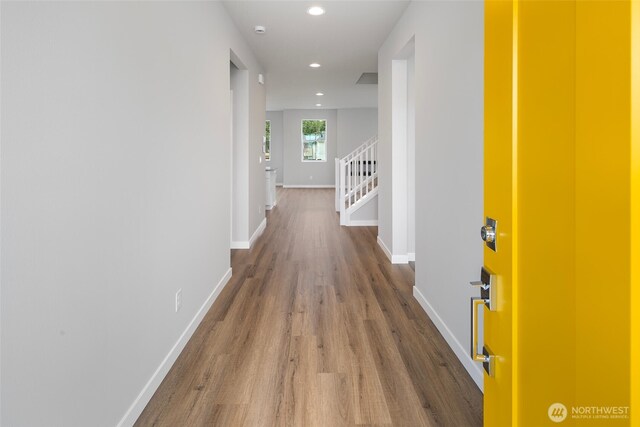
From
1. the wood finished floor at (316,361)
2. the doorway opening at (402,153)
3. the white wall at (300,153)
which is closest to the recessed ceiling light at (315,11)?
the doorway opening at (402,153)

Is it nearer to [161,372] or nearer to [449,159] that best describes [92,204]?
[161,372]

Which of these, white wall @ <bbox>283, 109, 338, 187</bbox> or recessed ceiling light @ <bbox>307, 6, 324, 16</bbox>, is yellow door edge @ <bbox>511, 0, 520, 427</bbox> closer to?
recessed ceiling light @ <bbox>307, 6, 324, 16</bbox>

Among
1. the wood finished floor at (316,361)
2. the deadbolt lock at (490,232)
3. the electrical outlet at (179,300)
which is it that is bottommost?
the wood finished floor at (316,361)

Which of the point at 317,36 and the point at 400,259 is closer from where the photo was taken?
the point at 400,259

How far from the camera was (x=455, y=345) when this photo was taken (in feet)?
8.91

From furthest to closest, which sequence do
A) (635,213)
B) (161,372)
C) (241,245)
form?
(241,245) → (161,372) → (635,213)

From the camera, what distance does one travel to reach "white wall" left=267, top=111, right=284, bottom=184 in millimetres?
15750

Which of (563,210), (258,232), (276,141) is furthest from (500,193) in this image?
(276,141)

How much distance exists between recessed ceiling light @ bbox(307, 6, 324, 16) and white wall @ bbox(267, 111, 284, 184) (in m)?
11.5

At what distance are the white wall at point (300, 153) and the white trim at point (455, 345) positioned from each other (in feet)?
39.8

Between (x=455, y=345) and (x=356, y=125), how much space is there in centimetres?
1283

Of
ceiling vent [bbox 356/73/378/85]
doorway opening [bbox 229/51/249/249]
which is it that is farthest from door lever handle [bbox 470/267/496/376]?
ceiling vent [bbox 356/73/378/85]

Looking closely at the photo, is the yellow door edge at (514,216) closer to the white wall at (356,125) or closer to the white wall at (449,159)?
the white wall at (449,159)

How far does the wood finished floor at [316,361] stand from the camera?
6.85ft
